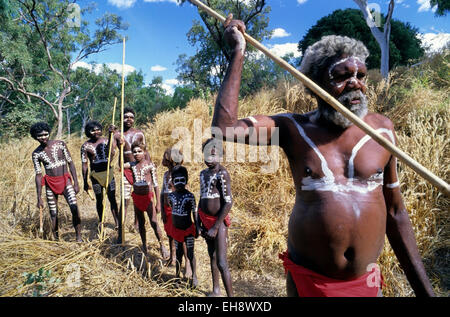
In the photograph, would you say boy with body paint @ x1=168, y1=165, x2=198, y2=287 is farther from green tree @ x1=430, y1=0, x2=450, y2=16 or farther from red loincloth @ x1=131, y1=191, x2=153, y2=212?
green tree @ x1=430, y1=0, x2=450, y2=16

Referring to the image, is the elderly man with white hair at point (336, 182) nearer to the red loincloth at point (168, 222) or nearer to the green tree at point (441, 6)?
the red loincloth at point (168, 222)

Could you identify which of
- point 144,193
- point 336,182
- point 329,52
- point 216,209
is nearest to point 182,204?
point 216,209

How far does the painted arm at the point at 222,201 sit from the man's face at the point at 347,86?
5.57ft

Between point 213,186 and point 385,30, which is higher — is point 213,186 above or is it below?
below

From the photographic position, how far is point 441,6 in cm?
1033

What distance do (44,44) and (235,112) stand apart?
47.9ft

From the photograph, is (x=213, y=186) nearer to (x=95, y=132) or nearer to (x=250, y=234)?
(x=250, y=234)

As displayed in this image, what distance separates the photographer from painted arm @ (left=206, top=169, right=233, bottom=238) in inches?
112

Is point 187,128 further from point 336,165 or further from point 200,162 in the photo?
point 336,165

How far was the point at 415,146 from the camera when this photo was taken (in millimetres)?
3986

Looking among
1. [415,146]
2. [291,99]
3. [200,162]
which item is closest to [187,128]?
[200,162]

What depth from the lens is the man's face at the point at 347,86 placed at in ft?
4.47

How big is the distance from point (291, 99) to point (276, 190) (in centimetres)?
263

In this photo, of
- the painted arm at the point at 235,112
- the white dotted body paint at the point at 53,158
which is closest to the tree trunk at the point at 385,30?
the white dotted body paint at the point at 53,158
